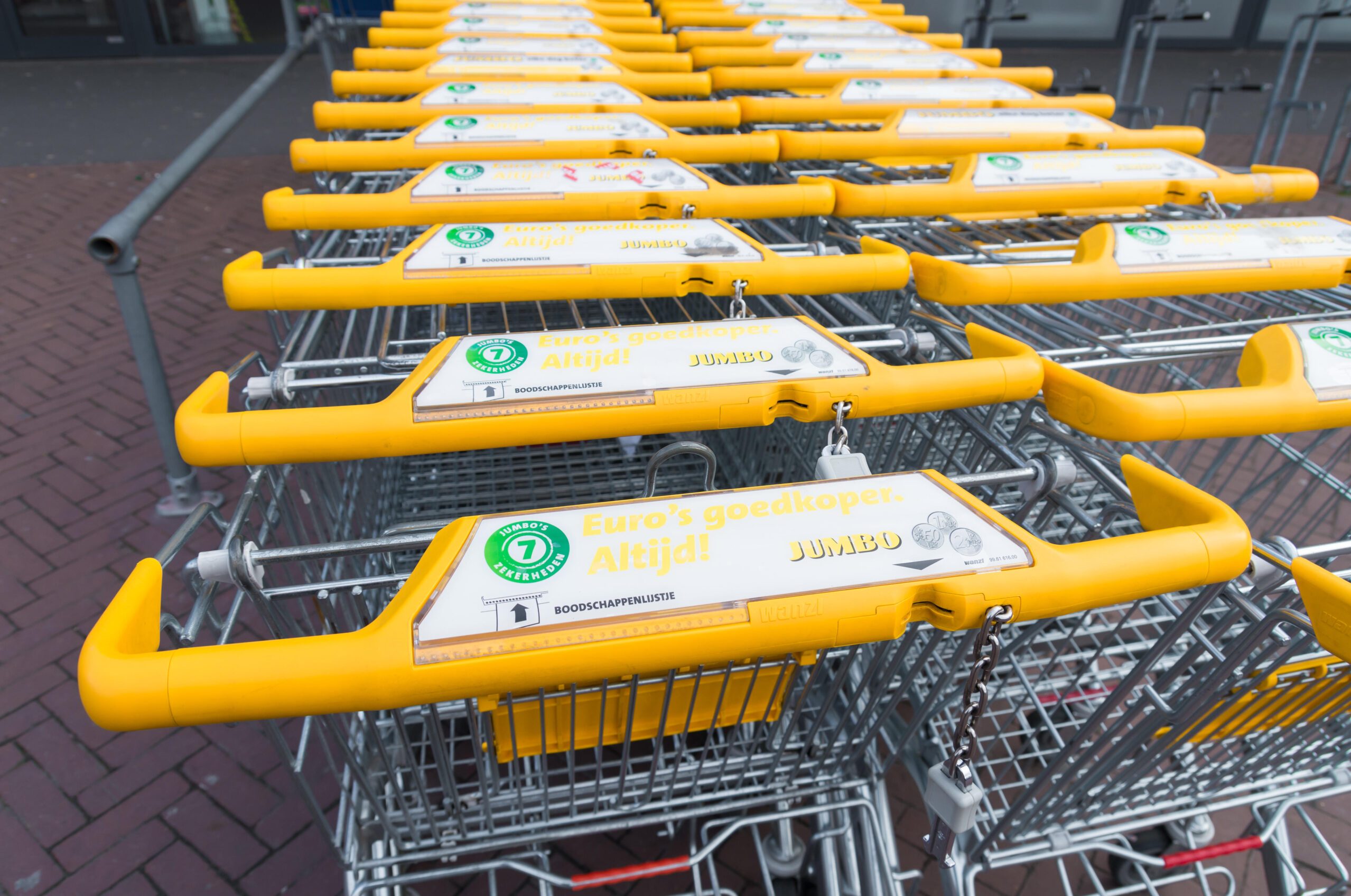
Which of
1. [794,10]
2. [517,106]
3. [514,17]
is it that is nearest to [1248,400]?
[517,106]

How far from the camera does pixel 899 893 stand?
1.69 m

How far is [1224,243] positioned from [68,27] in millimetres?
12429

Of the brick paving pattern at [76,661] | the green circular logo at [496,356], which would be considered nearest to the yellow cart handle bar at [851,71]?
the green circular logo at [496,356]

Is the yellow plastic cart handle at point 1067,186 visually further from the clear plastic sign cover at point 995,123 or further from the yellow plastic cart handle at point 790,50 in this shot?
the yellow plastic cart handle at point 790,50

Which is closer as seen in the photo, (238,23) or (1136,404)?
(1136,404)

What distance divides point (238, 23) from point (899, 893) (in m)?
12.0

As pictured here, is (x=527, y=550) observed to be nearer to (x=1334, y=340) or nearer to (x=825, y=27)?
(x=1334, y=340)

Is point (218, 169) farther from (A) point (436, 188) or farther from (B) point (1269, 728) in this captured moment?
(B) point (1269, 728)

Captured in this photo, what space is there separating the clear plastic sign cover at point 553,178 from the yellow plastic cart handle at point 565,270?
230mm

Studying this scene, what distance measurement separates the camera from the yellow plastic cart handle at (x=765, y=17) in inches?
163

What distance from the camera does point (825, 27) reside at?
155 inches

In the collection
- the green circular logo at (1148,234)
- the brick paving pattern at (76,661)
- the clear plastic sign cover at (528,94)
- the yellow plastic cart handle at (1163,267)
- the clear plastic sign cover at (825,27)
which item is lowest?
the brick paving pattern at (76,661)

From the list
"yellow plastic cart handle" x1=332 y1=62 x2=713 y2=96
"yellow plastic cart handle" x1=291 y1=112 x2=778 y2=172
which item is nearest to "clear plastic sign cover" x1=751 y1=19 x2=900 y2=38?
"yellow plastic cart handle" x1=332 y1=62 x2=713 y2=96

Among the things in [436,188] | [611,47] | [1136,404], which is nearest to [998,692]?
[1136,404]
